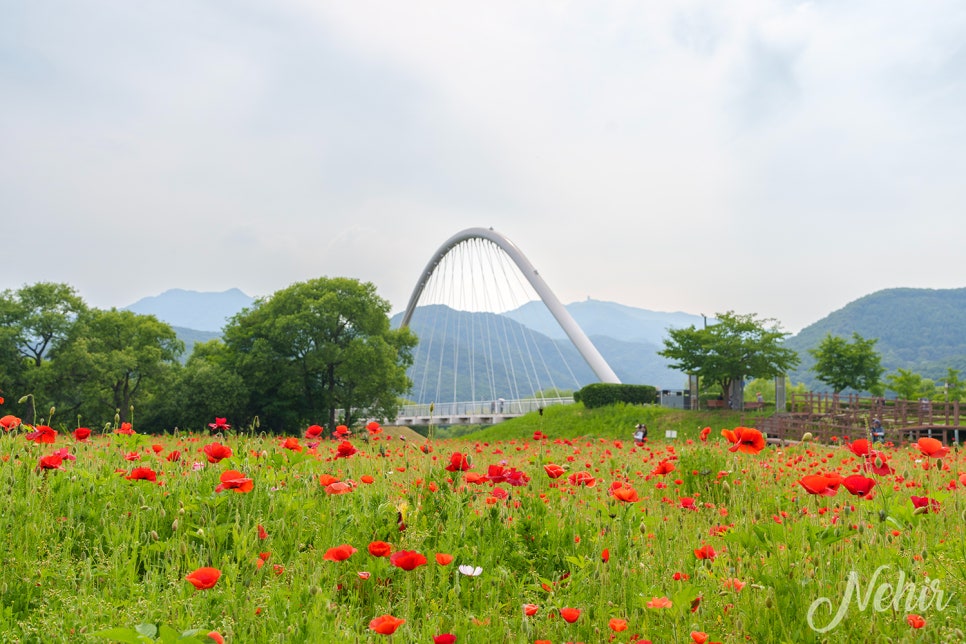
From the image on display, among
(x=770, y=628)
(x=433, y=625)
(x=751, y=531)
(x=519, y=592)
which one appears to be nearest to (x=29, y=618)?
(x=433, y=625)

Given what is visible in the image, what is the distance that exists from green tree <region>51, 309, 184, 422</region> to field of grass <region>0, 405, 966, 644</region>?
→ 32.3m

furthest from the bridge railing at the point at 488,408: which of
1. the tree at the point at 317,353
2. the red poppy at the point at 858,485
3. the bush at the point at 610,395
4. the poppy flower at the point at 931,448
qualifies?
the red poppy at the point at 858,485

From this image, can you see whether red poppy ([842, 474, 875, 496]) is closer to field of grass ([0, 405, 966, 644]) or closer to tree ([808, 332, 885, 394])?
field of grass ([0, 405, 966, 644])

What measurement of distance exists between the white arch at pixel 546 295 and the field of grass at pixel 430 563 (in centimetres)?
4087

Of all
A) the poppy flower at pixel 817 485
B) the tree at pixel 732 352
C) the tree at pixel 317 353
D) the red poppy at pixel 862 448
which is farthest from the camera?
the tree at pixel 732 352

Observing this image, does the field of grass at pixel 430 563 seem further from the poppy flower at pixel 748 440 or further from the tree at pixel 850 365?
the tree at pixel 850 365

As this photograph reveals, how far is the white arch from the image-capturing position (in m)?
47.6

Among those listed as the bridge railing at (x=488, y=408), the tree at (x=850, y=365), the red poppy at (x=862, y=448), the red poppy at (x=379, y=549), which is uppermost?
the tree at (x=850, y=365)

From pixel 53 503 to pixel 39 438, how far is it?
52 cm

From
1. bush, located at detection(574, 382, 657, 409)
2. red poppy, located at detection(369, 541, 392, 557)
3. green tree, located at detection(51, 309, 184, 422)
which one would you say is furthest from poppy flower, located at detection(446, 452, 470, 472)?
bush, located at detection(574, 382, 657, 409)

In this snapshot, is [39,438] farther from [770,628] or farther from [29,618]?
[770,628]

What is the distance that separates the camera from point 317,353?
3419 centimetres

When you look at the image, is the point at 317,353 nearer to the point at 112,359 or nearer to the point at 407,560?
the point at 112,359

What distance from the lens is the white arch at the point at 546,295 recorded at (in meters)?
47.6
